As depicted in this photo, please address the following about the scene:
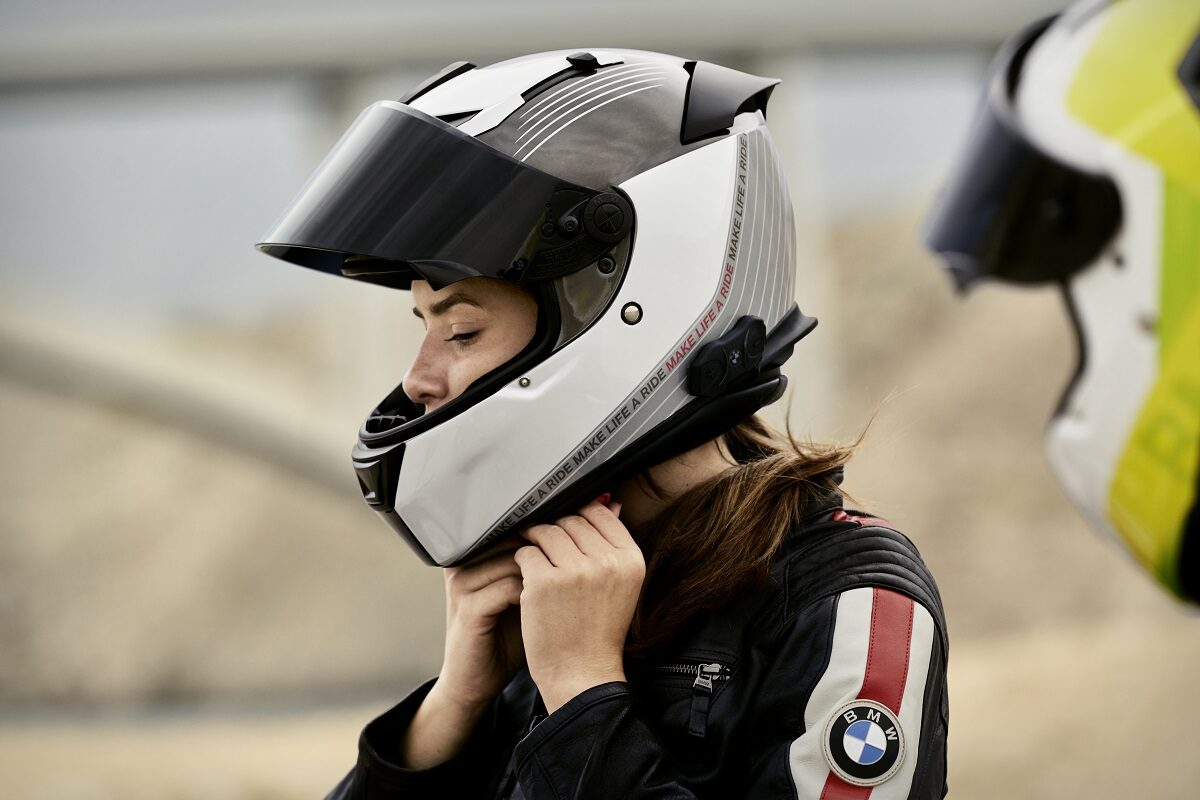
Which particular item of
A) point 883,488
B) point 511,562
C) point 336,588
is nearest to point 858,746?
point 511,562

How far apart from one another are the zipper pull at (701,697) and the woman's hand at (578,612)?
3.2 inches

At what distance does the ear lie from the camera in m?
1.67

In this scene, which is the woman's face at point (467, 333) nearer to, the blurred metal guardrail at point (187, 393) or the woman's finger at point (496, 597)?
the woman's finger at point (496, 597)

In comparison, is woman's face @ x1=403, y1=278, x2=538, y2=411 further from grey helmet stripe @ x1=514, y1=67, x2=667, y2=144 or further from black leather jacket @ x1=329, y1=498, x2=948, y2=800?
black leather jacket @ x1=329, y1=498, x2=948, y2=800

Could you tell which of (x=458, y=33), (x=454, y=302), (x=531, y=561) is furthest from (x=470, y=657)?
(x=458, y=33)

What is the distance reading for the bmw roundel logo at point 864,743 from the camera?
135 centimetres

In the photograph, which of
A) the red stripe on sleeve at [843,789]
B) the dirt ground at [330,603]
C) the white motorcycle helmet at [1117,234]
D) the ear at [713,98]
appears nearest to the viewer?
the white motorcycle helmet at [1117,234]

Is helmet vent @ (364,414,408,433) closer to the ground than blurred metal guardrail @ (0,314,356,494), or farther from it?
farther from it

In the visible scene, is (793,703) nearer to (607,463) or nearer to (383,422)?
(607,463)

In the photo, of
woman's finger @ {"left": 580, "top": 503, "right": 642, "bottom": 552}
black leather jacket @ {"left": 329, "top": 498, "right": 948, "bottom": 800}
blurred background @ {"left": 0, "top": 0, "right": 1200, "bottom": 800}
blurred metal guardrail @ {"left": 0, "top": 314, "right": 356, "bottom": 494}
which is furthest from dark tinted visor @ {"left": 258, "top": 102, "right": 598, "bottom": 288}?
blurred metal guardrail @ {"left": 0, "top": 314, "right": 356, "bottom": 494}

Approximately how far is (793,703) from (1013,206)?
22.3 inches

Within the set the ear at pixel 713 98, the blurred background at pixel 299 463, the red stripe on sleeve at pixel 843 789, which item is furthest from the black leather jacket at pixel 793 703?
the blurred background at pixel 299 463

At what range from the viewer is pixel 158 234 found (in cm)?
812

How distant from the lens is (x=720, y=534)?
157 centimetres
